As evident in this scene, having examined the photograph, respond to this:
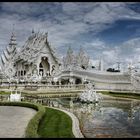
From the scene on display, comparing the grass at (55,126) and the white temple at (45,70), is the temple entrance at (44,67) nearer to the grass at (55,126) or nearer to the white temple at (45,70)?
the white temple at (45,70)

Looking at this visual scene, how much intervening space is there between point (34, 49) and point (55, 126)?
3871cm

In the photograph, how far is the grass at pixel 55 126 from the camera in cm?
1002

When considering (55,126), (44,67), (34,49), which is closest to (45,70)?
(44,67)

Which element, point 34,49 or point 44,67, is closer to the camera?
point 34,49

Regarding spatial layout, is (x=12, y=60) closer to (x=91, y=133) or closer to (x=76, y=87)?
(x=76, y=87)

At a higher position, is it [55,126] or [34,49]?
[34,49]

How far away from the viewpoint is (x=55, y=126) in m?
11.4

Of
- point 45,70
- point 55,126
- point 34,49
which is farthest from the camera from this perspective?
point 45,70

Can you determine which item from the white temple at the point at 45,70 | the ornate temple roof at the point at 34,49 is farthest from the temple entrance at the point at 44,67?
the ornate temple roof at the point at 34,49

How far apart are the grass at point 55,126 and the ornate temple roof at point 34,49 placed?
35373 millimetres

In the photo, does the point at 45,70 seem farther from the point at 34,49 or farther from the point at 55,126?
the point at 55,126

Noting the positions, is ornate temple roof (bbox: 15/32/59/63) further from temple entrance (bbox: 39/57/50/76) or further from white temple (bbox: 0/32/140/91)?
temple entrance (bbox: 39/57/50/76)

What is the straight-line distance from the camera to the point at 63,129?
10875 mm

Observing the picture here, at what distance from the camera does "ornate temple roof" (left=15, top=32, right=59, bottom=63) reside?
162 ft
